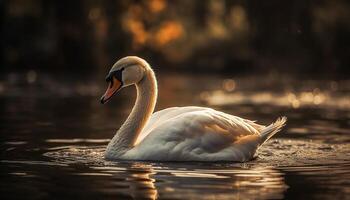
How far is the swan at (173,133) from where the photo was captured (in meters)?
12.7

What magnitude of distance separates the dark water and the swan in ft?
0.97

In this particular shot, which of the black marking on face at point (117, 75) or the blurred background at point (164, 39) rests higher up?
the blurred background at point (164, 39)

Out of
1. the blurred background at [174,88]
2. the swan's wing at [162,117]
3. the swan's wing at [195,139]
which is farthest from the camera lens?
the swan's wing at [162,117]

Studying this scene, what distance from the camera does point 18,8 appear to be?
2105 inches

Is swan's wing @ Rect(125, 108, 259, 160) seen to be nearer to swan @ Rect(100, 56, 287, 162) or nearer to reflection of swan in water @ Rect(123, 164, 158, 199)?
swan @ Rect(100, 56, 287, 162)

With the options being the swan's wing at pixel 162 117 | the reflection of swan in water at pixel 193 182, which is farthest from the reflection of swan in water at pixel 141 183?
the swan's wing at pixel 162 117

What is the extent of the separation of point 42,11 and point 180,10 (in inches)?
771

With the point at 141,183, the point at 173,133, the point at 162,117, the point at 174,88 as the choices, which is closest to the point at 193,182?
the point at 141,183

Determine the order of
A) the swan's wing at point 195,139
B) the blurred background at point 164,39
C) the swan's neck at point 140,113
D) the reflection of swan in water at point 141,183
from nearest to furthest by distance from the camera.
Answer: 1. the reflection of swan in water at point 141,183
2. the swan's wing at point 195,139
3. the swan's neck at point 140,113
4. the blurred background at point 164,39

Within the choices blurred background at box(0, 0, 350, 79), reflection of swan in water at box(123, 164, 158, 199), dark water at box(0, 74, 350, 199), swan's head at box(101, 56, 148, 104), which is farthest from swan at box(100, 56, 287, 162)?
blurred background at box(0, 0, 350, 79)

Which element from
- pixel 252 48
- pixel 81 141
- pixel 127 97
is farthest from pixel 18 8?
pixel 81 141

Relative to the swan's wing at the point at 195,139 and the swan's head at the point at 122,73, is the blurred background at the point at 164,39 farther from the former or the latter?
the swan's wing at the point at 195,139

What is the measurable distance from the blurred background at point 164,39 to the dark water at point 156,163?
69.3 feet

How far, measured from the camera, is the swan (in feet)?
41.8
